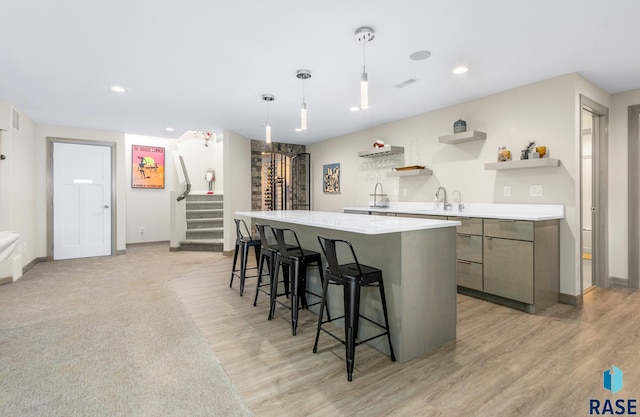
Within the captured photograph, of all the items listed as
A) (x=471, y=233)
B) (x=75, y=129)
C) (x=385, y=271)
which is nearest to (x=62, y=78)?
(x=75, y=129)

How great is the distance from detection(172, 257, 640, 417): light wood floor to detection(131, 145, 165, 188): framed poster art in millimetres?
5396

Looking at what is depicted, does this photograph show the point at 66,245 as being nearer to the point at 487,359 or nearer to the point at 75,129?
the point at 75,129

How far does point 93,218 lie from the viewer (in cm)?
625

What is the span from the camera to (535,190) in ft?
12.1

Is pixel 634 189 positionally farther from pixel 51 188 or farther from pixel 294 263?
pixel 51 188

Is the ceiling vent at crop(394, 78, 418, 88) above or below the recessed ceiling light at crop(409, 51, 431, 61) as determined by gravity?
above

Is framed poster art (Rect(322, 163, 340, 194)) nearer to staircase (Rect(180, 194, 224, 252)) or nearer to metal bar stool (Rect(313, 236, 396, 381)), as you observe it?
staircase (Rect(180, 194, 224, 252))

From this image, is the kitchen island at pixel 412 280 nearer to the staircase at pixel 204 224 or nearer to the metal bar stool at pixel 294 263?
the metal bar stool at pixel 294 263

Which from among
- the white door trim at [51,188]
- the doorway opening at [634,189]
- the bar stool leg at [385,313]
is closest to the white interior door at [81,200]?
the white door trim at [51,188]

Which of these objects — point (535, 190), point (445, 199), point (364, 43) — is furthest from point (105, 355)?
point (535, 190)

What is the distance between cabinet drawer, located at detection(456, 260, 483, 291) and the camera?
3.56m

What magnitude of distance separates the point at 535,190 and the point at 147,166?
766cm

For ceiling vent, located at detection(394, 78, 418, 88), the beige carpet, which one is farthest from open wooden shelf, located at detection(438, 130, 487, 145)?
the beige carpet

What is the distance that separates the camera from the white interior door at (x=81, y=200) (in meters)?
5.89
